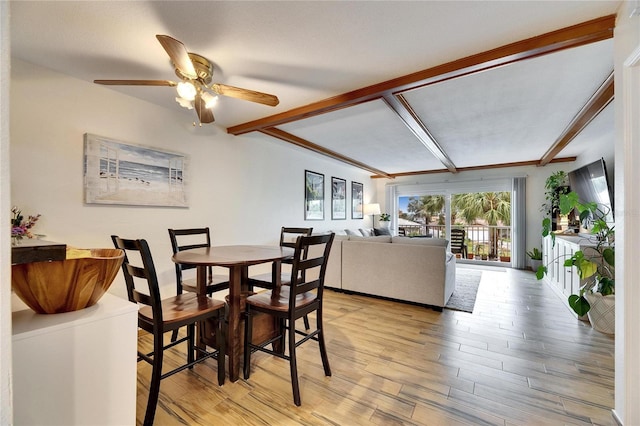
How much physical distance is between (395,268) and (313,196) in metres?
2.39

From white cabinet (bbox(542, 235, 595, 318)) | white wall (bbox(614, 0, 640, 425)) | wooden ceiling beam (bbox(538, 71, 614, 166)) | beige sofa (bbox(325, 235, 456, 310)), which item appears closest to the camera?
white wall (bbox(614, 0, 640, 425))

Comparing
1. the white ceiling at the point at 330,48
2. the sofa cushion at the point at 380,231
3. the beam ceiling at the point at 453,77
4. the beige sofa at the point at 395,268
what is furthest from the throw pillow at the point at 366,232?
the white ceiling at the point at 330,48

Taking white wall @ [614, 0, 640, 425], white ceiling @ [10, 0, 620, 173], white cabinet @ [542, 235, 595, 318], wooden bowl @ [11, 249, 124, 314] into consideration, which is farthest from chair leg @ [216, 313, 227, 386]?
white cabinet @ [542, 235, 595, 318]

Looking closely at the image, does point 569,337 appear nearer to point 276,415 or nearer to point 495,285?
point 495,285

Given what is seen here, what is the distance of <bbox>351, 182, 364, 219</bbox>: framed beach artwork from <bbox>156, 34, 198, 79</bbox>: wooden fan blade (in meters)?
5.31

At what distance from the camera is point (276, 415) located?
1567mm

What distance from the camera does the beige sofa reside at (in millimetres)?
3262

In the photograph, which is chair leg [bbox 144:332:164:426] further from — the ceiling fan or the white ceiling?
the white ceiling

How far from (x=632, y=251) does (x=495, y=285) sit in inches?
140

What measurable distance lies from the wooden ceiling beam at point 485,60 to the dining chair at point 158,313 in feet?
6.79

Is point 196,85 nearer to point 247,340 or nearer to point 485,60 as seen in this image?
point 247,340

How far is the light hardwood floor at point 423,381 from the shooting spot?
61.9 inches

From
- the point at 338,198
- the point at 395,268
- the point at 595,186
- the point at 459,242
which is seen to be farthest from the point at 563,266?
the point at 338,198

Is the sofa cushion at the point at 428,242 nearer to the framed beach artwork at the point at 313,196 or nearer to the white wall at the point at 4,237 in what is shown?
the framed beach artwork at the point at 313,196
